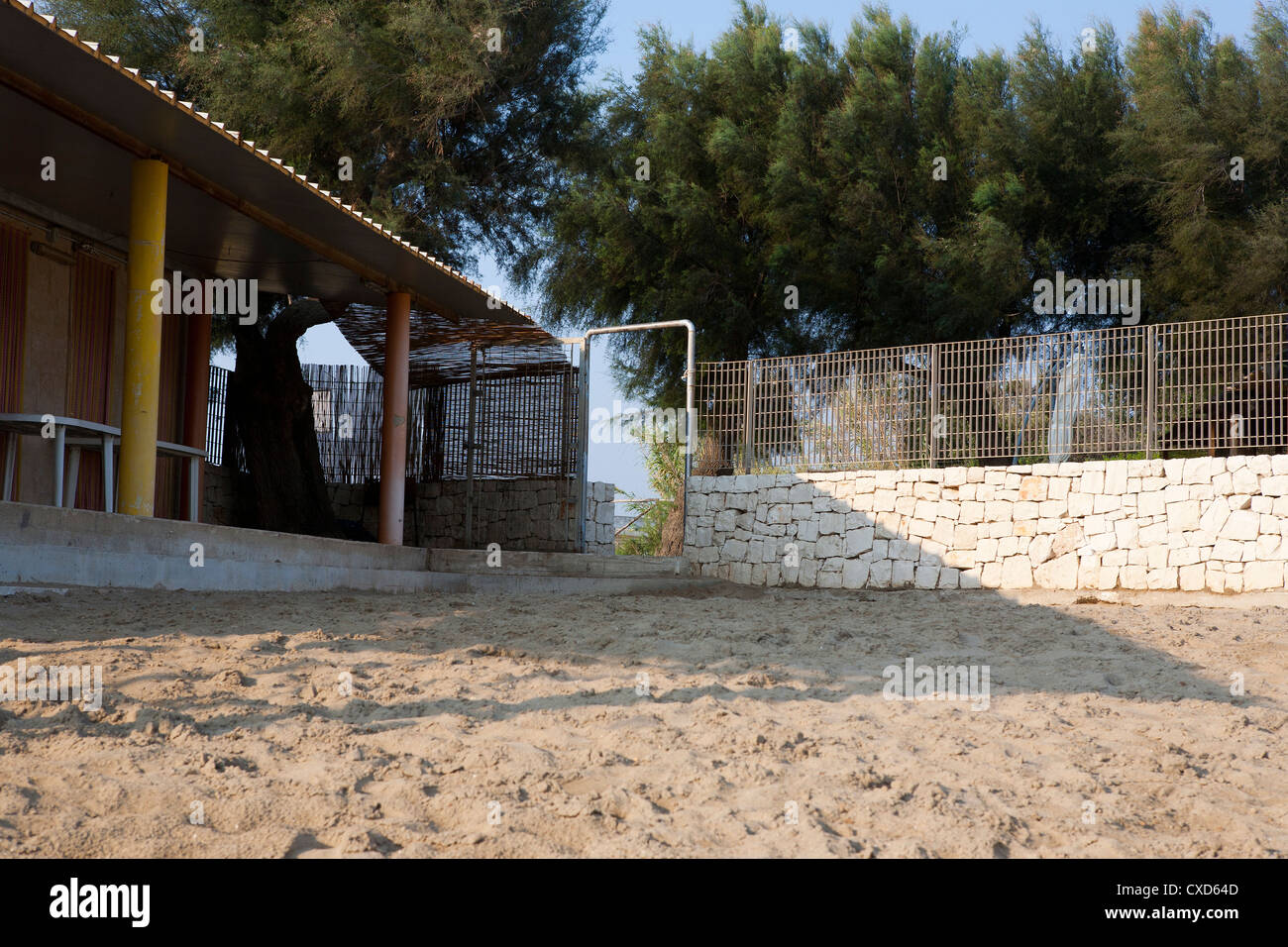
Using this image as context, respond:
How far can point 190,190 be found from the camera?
860cm

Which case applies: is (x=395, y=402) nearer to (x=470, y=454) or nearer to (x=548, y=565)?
(x=470, y=454)

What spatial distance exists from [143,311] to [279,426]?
15.8ft

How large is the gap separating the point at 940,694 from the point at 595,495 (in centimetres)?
744

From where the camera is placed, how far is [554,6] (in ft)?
48.4

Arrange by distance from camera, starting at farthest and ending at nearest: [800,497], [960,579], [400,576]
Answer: [800,497], [960,579], [400,576]

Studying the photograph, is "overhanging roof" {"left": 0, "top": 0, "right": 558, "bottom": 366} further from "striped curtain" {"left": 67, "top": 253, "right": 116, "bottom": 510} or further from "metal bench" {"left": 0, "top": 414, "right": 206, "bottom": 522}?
"metal bench" {"left": 0, "top": 414, "right": 206, "bottom": 522}

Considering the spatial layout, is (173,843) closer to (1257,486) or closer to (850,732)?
(850,732)

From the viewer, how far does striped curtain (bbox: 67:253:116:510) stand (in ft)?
31.9
